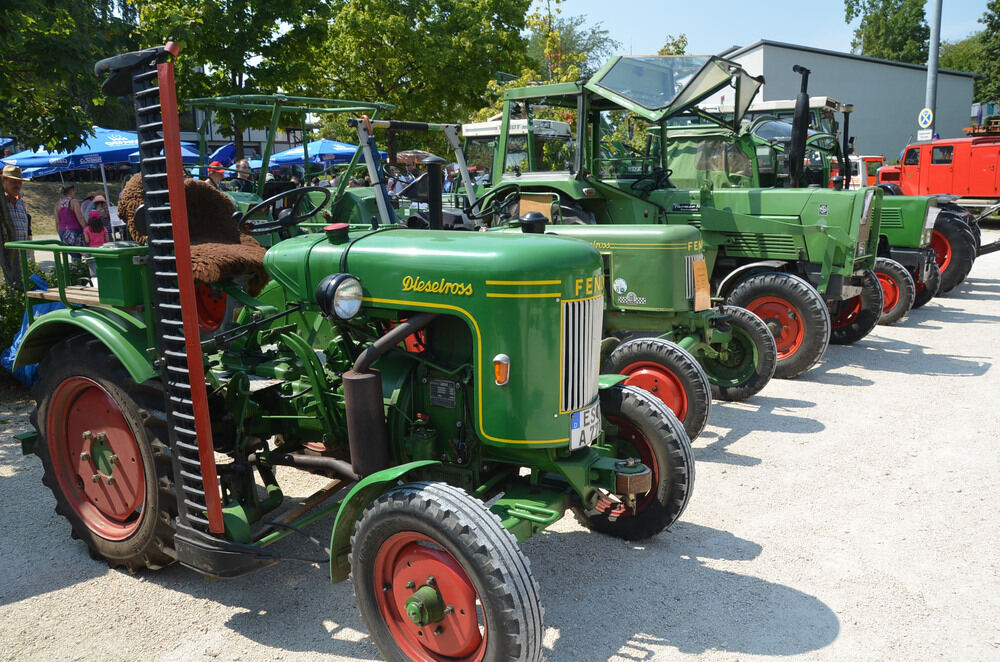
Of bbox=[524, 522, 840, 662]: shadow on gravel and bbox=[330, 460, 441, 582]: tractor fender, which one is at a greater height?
bbox=[330, 460, 441, 582]: tractor fender

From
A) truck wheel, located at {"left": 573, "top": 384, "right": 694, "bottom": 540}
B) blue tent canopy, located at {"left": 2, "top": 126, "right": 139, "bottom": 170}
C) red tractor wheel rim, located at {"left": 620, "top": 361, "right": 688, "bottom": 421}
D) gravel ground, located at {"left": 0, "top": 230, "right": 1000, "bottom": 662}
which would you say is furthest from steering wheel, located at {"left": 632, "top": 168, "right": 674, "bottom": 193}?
blue tent canopy, located at {"left": 2, "top": 126, "right": 139, "bottom": 170}

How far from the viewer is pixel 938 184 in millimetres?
17766

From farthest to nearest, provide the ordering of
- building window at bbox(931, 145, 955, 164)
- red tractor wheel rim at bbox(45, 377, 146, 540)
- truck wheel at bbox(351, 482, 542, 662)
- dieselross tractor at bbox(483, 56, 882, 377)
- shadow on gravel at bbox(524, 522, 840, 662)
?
building window at bbox(931, 145, 955, 164)
dieselross tractor at bbox(483, 56, 882, 377)
red tractor wheel rim at bbox(45, 377, 146, 540)
shadow on gravel at bbox(524, 522, 840, 662)
truck wheel at bbox(351, 482, 542, 662)

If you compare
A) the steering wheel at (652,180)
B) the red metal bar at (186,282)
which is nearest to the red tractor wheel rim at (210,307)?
the red metal bar at (186,282)

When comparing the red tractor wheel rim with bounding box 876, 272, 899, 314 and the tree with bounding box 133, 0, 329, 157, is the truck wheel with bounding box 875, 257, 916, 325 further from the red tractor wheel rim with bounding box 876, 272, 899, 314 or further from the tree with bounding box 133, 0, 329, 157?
the tree with bounding box 133, 0, 329, 157

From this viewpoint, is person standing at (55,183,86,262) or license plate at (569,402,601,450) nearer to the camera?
license plate at (569,402,601,450)

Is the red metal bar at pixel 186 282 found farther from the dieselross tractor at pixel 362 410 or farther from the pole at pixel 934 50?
the pole at pixel 934 50

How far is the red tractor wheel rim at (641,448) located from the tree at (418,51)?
12.6 m

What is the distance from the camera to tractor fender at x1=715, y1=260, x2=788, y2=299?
7082 millimetres

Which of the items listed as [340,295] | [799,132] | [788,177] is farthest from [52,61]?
[788,177]

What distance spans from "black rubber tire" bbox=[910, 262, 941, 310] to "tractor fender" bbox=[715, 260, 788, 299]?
13.0 feet

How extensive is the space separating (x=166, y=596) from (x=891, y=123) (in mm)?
33063

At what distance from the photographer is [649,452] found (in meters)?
3.57

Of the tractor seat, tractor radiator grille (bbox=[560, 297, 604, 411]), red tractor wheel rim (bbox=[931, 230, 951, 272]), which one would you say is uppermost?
the tractor seat
